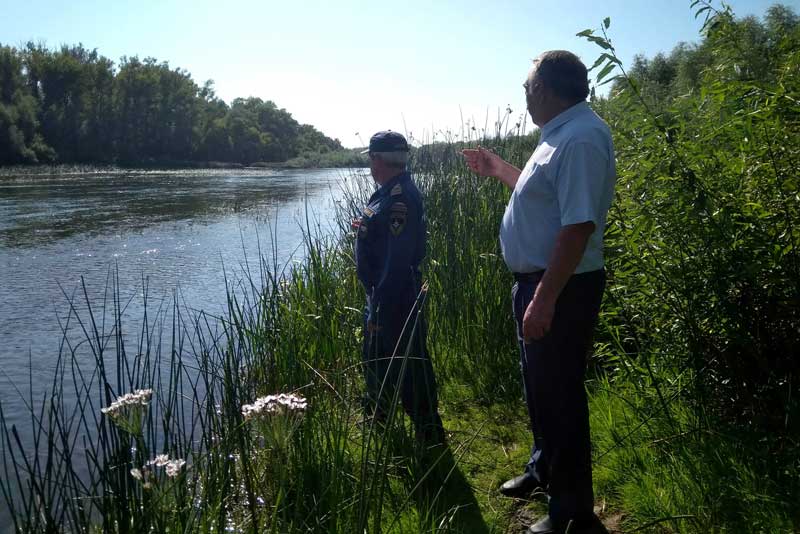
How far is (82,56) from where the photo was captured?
67438 millimetres

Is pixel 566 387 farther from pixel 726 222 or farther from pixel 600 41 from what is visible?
pixel 600 41

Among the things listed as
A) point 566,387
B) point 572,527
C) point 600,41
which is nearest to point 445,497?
point 572,527

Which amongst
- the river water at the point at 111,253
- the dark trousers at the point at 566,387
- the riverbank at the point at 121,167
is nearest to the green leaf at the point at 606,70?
the dark trousers at the point at 566,387

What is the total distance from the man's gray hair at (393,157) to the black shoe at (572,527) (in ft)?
5.98

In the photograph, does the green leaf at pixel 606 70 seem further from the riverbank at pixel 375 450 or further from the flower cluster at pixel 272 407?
the flower cluster at pixel 272 407

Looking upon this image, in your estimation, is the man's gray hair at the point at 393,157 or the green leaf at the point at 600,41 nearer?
the green leaf at the point at 600,41

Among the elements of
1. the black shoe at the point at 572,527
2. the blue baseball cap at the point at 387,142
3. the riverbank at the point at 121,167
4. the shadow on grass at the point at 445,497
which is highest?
the riverbank at the point at 121,167

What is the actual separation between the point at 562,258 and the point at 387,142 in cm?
151

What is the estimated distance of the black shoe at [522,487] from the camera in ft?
9.68

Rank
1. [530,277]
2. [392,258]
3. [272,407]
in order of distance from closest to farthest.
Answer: [272,407], [530,277], [392,258]

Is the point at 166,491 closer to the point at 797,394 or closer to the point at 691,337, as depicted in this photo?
the point at 691,337

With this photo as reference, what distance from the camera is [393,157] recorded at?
136 inches

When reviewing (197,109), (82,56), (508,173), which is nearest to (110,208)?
(508,173)

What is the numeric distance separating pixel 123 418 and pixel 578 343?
1533mm
